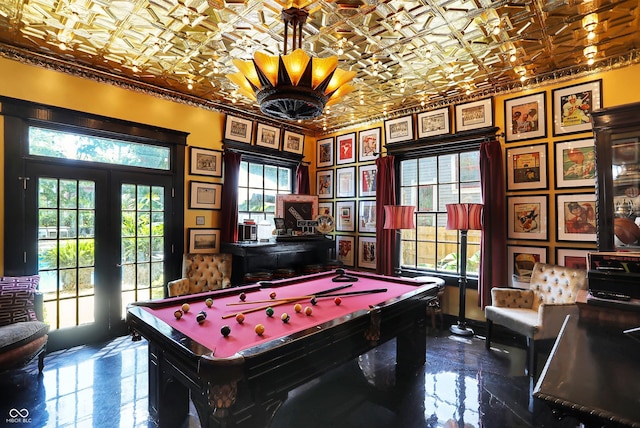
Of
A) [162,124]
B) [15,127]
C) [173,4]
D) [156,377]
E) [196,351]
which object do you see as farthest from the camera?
[162,124]

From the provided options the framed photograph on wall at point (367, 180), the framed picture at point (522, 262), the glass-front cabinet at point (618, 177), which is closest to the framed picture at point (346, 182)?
the framed photograph on wall at point (367, 180)

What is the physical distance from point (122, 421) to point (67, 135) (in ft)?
A: 10.7

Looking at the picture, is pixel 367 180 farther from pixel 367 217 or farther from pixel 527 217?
pixel 527 217

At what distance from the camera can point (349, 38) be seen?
10.7 feet

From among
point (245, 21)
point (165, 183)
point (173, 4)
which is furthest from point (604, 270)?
point (165, 183)

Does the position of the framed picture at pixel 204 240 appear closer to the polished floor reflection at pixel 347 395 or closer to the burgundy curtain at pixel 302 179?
the polished floor reflection at pixel 347 395

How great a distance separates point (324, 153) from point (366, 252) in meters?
2.16

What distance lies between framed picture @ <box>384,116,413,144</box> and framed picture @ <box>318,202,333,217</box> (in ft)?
5.47

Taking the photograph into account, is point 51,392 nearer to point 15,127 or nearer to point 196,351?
point 196,351

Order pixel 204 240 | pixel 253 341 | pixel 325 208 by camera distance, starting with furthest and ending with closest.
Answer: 1. pixel 325 208
2. pixel 204 240
3. pixel 253 341

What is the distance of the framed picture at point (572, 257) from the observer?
3811 mm

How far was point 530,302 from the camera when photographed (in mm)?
3852

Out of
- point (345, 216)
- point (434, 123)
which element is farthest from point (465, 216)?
point (345, 216)

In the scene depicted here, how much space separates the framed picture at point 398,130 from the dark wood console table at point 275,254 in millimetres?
2071
